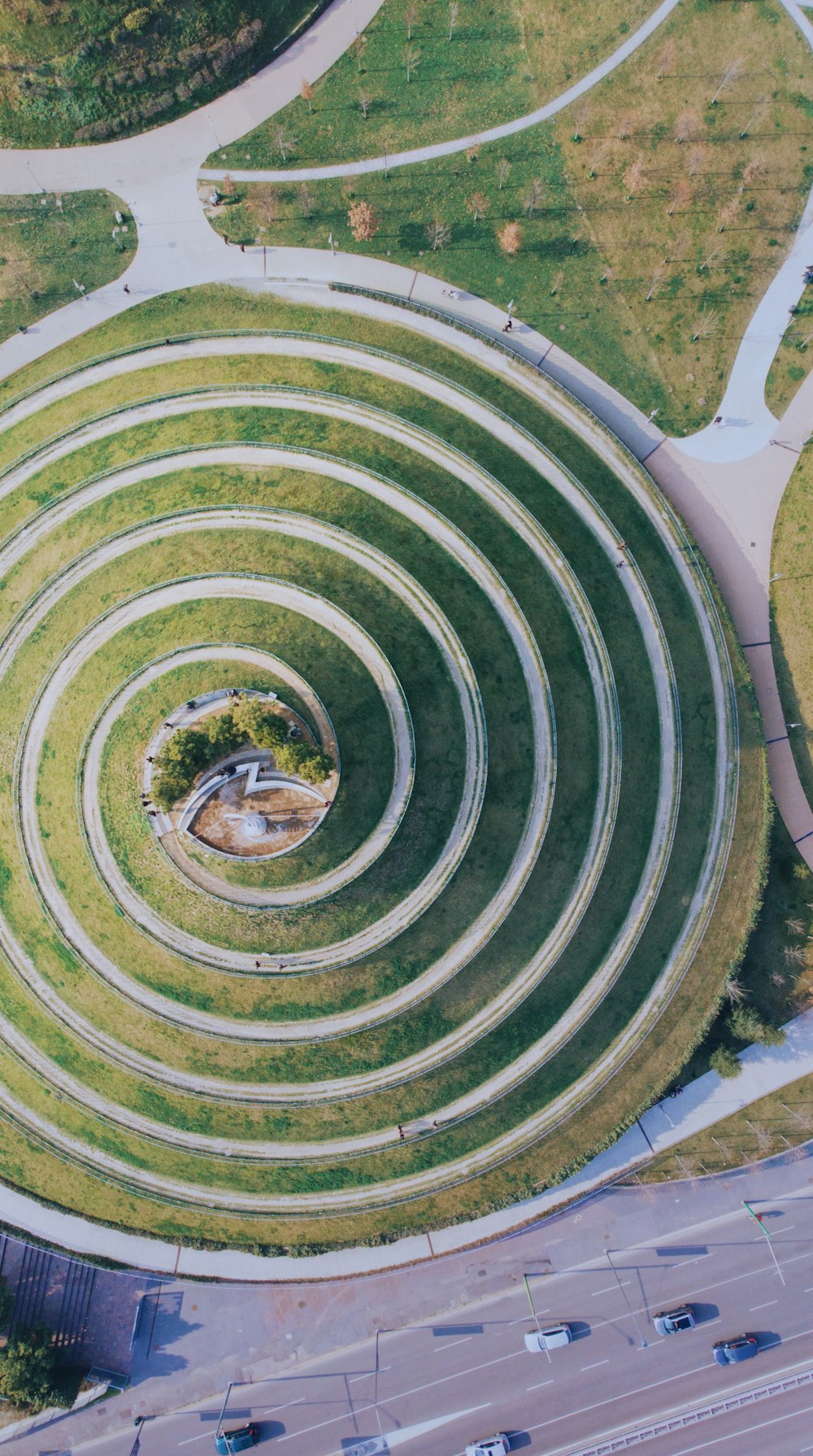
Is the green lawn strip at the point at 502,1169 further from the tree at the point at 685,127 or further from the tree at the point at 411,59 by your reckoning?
the tree at the point at 411,59

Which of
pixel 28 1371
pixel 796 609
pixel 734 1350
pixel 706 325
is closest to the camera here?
pixel 28 1371

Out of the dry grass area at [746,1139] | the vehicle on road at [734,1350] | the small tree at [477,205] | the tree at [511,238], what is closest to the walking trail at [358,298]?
the small tree at [477,205]

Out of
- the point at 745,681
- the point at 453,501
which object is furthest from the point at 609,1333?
the point at 453,501

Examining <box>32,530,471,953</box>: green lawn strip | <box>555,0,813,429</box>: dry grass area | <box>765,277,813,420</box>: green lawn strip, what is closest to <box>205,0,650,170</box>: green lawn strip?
<box>555,0,813,429</box>: dry grass area

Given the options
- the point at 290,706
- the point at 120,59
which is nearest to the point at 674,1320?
the point at 290,706

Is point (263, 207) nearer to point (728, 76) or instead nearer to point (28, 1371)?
point (728, 76)

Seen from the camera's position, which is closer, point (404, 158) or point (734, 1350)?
point (734, 1350)
